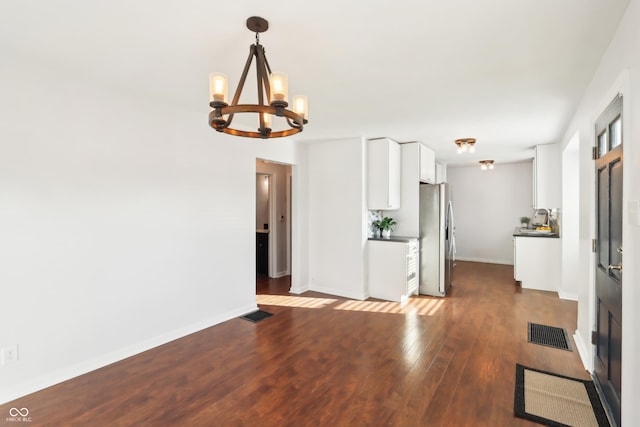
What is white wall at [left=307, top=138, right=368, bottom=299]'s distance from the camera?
15.5 feet

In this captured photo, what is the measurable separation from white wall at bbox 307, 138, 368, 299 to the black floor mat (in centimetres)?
126

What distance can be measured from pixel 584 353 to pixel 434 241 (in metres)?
2.40

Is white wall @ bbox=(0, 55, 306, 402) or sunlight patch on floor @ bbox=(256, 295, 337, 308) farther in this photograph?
sunlight patch on floor @ bbox=(256, 295, 337, 308)

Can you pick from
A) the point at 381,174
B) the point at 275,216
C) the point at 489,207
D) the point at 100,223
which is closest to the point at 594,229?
the point at 381,174

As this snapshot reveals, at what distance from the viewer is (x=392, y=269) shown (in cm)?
464

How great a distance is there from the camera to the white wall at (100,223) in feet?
7.66

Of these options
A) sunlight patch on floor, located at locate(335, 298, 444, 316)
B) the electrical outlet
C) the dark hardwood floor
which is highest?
the electrical outlet

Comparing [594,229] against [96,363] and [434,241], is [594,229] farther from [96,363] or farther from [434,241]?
[96,363]

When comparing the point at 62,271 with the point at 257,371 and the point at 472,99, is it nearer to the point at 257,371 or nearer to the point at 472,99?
the point at 257,371

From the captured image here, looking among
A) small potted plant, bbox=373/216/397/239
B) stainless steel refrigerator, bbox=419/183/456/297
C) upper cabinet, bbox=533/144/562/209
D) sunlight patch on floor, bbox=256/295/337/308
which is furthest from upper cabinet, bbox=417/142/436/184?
sunlight patch on floor, bbox=256/295/337/308

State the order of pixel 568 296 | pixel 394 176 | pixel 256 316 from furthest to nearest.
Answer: pixel 394 176
pixel 568 296
pixel 256 316

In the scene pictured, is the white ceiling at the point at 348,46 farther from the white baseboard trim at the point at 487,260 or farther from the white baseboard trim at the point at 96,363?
the white baseboard trim at the point at 487,260

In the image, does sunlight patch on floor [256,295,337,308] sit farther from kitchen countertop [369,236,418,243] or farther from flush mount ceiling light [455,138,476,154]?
flush mount ceiling light [455,138,476,154]

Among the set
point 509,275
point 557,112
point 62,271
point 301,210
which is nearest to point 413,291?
point 301,210
